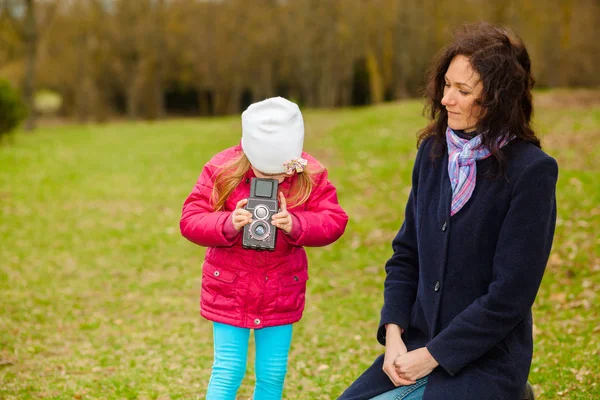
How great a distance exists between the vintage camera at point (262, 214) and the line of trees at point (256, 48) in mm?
26812

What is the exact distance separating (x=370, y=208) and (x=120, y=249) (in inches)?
138

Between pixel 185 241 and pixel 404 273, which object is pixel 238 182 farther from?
pixel 185 241

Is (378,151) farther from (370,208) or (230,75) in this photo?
(230,75)

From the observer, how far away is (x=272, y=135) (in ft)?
10.3

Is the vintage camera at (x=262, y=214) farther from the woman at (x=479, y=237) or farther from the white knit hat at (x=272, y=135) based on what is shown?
the woman at (x=479, y=237)

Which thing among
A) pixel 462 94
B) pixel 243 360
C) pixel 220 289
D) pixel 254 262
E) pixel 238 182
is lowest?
pixel 243 360

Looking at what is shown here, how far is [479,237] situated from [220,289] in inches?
49.3

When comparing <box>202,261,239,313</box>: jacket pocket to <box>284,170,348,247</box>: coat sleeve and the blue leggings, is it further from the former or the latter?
<box>284,170,348,247</box>: coat sleeve

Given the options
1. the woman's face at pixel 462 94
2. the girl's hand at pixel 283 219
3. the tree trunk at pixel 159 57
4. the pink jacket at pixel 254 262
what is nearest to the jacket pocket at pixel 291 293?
the pink jacket at pixel 254 262

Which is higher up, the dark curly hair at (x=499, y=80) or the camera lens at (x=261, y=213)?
the dark curly hair at (x=499, y=80)

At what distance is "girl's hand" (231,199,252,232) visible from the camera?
120 inches

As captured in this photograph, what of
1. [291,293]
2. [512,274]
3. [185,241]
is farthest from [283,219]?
[185,241]

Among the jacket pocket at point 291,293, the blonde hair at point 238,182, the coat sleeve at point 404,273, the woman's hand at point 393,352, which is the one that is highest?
the blonde hair at point 238,182

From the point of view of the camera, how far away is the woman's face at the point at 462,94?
9.00ft
